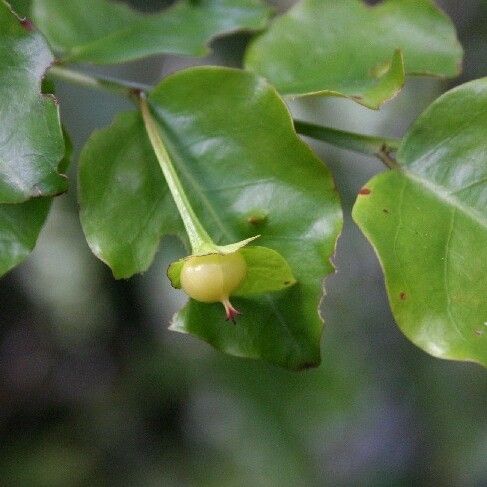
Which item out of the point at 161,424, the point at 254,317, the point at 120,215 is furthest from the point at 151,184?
the point at 161,424

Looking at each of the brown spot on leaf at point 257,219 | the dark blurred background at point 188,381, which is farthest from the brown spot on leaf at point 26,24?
the dark blurred background at point 188,381

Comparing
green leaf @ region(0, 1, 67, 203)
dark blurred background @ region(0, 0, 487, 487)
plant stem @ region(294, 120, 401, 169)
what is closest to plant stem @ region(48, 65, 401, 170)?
plant stem @ region(294, 120, 401, 169)

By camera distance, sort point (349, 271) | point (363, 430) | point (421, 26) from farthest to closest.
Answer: point (363, 430) < point (349, 271) < point (421, 26)

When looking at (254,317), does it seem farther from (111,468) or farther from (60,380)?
(60,380)

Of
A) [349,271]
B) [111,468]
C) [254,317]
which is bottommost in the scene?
[111,468]

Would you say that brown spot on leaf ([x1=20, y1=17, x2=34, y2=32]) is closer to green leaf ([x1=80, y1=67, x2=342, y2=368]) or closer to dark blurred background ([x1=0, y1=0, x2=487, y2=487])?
green leaf ([x1=80, y1=67, x2=342, y2=368])

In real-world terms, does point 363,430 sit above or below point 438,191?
below

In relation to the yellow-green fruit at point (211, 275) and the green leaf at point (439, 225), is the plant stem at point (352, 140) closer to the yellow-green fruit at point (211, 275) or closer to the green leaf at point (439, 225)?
the green leaf at point (439, 225)
